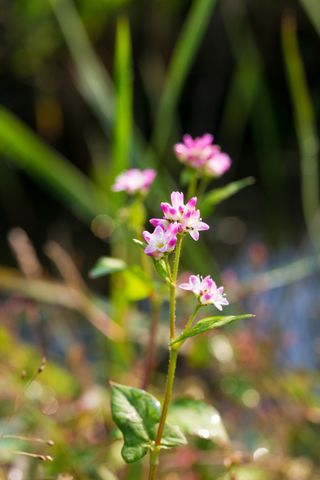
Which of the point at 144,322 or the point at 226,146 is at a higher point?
the point at 226,146

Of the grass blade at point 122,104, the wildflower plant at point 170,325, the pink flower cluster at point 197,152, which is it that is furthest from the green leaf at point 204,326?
the grass blade at point 122,104

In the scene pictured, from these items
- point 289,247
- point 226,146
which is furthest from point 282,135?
point 289,247

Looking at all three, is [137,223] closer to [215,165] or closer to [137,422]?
[215,165]

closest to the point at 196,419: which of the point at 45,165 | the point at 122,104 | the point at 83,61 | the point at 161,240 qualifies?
the point at 161,240

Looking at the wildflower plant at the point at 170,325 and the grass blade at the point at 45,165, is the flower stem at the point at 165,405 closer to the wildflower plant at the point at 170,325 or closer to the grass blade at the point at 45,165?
the wildflower plant at the point at 170,325

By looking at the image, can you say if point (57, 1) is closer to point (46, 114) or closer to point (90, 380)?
point (46, 114)

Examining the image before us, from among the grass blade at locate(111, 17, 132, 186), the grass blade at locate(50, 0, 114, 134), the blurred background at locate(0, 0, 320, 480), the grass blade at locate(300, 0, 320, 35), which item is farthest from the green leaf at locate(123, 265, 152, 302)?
the grass blade at locate(300, 0, 320, 35)

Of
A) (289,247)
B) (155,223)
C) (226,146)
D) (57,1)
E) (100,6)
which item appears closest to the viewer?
(155,223)
